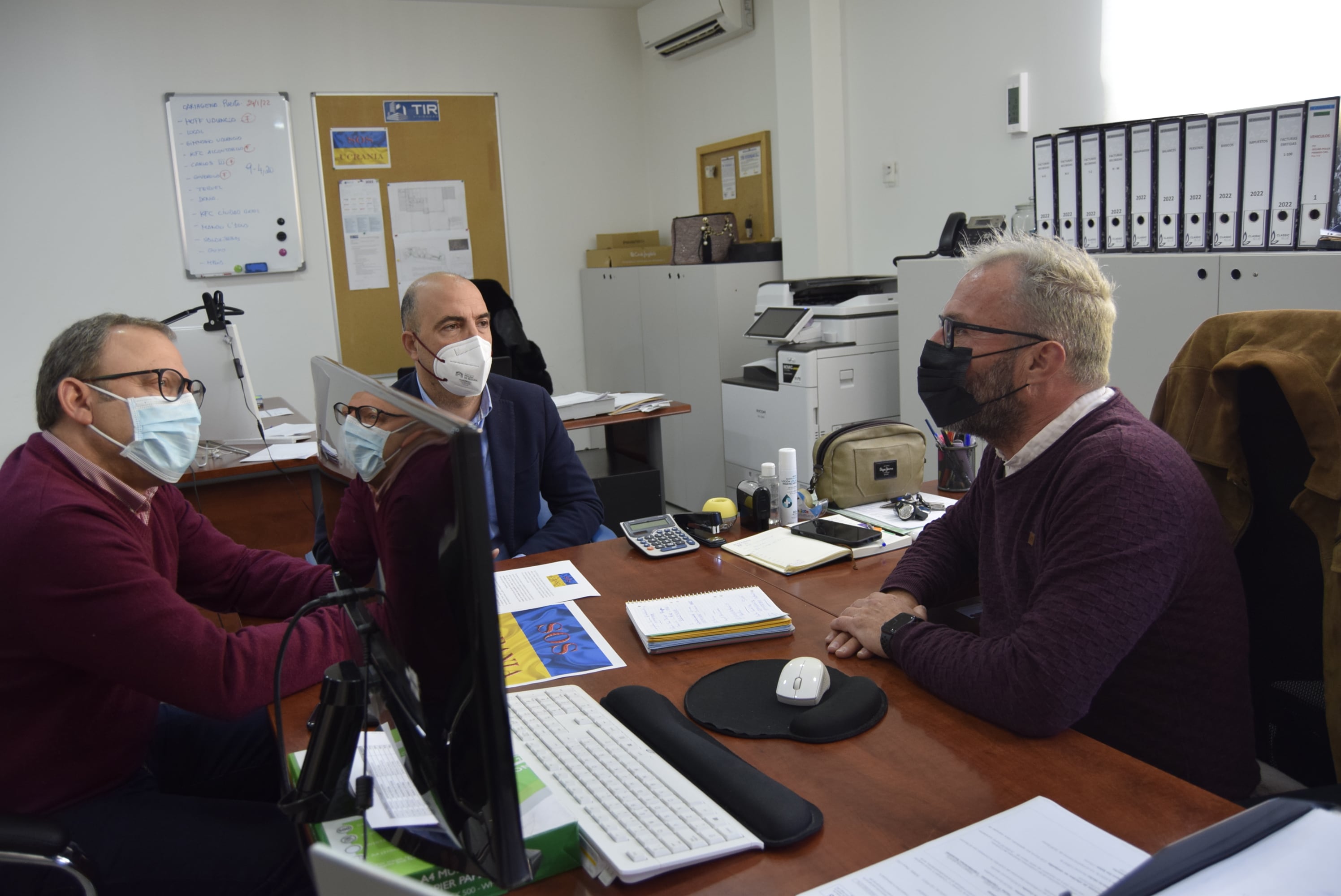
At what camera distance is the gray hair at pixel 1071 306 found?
141cm

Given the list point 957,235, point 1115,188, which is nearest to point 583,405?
point 957,235

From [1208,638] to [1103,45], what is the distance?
8.77 ft

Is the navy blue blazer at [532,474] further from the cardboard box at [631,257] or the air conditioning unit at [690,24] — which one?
the air conditioning unit at [690,24]

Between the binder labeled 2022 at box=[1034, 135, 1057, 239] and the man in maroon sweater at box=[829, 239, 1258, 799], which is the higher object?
the binder labeled 2022 at box=[1034, 135, 1057, 239]

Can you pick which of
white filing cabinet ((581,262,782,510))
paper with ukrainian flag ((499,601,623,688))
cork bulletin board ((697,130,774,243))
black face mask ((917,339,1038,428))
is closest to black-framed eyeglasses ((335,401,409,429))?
paper with ukrainian flag ((499,601,623,688))

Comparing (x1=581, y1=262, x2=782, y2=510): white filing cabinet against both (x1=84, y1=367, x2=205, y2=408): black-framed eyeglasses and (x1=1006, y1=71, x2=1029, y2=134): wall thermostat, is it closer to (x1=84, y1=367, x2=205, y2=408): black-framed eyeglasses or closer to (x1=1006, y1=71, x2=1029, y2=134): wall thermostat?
(x1=1006, y1=71, x2=1029, y2=134): wall thermostat

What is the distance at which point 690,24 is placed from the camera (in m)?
4.98

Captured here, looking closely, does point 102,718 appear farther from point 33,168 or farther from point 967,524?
point 33,168

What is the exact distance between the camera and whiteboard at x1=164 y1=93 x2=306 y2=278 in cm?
474

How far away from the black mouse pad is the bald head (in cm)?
136

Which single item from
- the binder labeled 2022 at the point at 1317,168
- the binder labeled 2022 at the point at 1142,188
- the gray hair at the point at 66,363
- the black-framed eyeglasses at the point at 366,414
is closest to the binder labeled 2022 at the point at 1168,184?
the binder labeled 2022 at the point at 1142,188

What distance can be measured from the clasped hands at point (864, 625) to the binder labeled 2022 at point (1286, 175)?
1.60 m

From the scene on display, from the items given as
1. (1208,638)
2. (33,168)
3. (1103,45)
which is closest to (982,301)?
(1208,638)

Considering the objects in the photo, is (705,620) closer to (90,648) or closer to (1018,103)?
(90,648)
